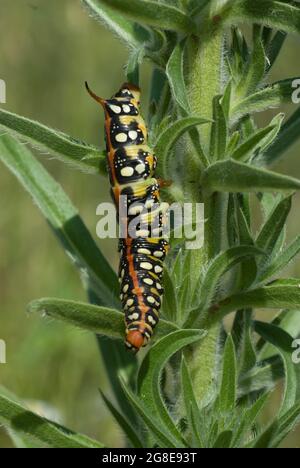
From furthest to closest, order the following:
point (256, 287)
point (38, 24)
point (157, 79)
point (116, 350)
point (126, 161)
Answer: point (38, 24), point (116, 350), point (157, 79), point (256, 287), point (126, 161)

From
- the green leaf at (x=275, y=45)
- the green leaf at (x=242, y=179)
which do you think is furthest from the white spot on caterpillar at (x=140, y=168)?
the green leaf at (x=275, y=45)

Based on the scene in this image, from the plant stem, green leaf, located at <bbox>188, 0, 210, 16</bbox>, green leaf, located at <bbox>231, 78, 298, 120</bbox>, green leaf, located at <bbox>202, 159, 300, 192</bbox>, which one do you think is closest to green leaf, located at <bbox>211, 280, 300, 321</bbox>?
the plant stem

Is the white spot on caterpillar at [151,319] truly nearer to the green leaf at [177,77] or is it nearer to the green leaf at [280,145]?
the green leaf at [177,77]

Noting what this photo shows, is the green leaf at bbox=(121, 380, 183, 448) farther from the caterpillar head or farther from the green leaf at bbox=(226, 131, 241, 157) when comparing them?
the green leaf at bbox=(226, 131, 241, 157)

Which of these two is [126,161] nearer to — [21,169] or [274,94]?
[274,94]

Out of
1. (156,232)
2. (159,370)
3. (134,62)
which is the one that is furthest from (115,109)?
(159,370)

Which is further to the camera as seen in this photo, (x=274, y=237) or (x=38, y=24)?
(x=38, y=24)

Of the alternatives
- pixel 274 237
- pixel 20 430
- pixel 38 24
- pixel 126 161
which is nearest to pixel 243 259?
pixel 274 237
